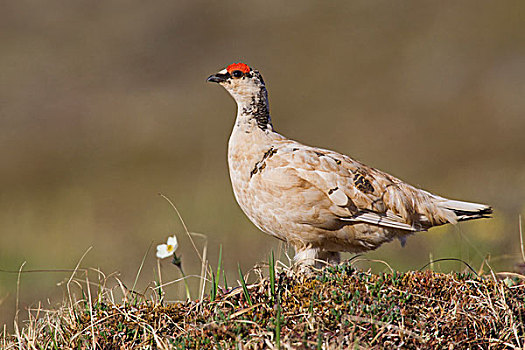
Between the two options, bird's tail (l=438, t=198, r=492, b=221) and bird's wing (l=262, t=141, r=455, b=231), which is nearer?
bird's wing (l=262, t=141, r=455, b=231)

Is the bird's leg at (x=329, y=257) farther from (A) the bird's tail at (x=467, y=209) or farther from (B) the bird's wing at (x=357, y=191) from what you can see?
(A) the bird's tail at (x=467, y=209)

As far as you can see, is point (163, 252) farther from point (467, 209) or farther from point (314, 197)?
point (467, 209)

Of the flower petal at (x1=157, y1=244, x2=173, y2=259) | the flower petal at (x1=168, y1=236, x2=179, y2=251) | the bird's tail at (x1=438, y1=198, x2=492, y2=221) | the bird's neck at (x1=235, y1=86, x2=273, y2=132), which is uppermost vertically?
the bird's neck at (x1=235, y1=86, x2=273, y2=132)

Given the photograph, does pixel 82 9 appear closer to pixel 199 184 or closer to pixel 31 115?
pixel 31 115

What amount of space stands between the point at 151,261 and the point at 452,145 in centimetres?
1464

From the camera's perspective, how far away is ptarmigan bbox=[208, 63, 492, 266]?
408cm

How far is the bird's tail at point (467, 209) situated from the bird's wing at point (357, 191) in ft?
0.15

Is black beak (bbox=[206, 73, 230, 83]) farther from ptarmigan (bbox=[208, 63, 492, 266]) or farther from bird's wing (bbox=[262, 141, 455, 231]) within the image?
bird's wing (bbox=[262, 141, 455, 231])

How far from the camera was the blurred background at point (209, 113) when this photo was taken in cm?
1297

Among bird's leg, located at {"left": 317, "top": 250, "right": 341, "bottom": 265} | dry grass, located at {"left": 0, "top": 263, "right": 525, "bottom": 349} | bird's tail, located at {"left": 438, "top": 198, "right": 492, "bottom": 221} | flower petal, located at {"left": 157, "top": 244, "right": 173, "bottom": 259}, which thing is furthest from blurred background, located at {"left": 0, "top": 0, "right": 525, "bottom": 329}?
flower petal, located at {"left": 157, "top": 244, "right": 173, "bottom": 259}

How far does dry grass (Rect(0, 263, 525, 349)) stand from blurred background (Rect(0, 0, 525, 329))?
3.00 metres

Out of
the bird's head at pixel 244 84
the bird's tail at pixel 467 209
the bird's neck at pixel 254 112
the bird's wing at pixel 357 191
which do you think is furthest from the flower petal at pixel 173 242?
the bird's tail at pixel 467 209

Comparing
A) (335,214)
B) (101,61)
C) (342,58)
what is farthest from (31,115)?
(335,214)

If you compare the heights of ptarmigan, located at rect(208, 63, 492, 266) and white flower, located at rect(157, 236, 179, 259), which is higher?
ptarmigan, located at rect(208, 63, 492, 266)
